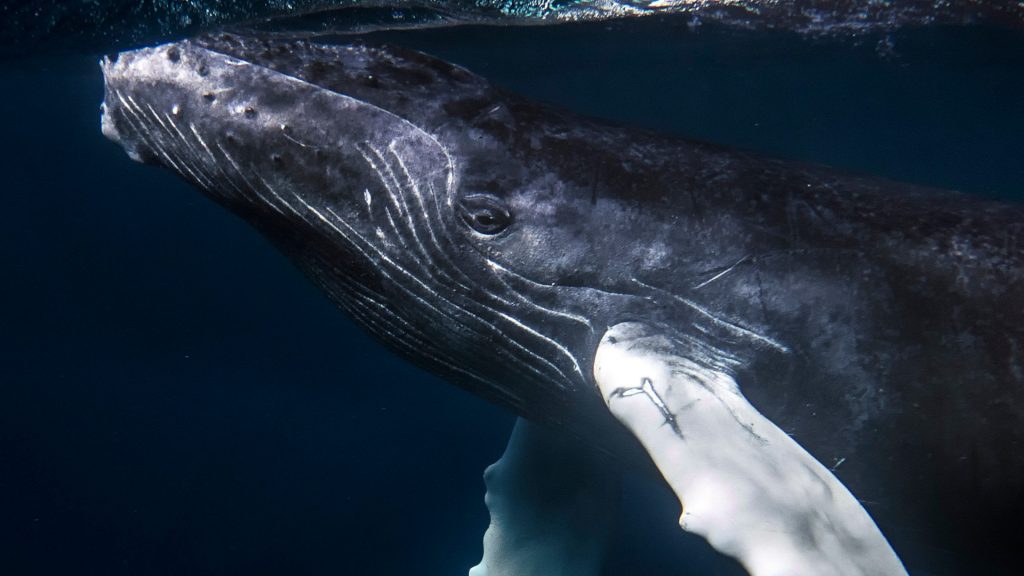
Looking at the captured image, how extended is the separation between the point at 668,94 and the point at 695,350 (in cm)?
2957

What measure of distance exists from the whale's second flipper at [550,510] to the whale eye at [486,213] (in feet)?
8.82

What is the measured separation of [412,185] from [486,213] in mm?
529

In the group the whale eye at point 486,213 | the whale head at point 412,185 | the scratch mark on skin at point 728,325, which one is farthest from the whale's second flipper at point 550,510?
the whale eye at point 486,213

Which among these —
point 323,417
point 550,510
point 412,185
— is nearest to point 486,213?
point 412,185

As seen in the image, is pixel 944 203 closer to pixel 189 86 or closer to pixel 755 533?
pixel 755 533

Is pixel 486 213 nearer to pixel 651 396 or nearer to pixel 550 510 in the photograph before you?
pixel 651 396

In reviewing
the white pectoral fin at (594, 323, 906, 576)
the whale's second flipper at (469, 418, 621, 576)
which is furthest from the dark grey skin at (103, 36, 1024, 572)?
the whale's second flipper at (469, 418, 621, 576)

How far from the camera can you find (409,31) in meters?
14.4

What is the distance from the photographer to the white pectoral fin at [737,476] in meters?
2.95

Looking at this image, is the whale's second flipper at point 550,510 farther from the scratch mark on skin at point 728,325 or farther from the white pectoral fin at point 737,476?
the white pectoral fin at point 737,476

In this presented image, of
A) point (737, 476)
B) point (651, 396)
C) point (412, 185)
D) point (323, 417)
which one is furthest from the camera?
point (323, 417)

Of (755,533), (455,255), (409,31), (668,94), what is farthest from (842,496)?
(668,94)

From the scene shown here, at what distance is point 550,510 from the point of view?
21.3 feet

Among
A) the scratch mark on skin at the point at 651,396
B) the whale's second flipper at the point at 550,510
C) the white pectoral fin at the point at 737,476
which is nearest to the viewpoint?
the white pectoral fin at the point at 737,476
